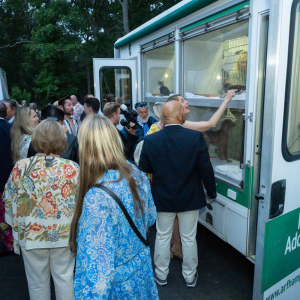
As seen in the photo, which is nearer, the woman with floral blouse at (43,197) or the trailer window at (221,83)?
the woman with floral blouse at (43,197)

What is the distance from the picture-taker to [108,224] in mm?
1277

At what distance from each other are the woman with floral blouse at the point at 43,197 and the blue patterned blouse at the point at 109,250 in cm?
67

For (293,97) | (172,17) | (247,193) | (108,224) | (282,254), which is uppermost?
(172,17)

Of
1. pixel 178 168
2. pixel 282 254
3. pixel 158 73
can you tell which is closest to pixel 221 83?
Result: pixel 178 168

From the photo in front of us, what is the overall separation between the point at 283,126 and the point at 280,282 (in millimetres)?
943

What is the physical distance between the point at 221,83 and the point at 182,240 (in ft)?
5.50

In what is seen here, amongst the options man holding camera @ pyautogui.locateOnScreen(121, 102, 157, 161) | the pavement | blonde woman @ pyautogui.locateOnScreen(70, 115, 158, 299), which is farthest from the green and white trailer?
blonde woman @ pyautogui.locateOnScreen(70, 115, 158, 299)

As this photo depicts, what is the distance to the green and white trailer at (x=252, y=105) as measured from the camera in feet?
5.16

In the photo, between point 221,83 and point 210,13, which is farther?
point 221,83

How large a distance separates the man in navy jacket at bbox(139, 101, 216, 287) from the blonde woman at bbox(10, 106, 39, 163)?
1.31 metres

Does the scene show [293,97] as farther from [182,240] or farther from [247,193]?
[182,240]

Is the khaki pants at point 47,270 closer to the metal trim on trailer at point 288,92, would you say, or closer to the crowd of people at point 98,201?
the crowd of people at point 98,201

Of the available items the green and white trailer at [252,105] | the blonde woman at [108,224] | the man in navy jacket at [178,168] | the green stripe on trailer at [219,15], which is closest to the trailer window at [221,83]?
the green and white trailer at [252,105]

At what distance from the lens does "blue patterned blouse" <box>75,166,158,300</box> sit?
124 centimetres
